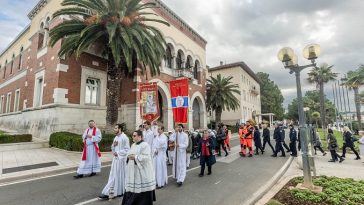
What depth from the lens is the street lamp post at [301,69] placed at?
5.82m

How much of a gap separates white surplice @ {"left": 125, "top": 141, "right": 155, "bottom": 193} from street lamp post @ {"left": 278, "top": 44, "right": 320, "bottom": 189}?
4366mm

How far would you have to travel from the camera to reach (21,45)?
25656mm

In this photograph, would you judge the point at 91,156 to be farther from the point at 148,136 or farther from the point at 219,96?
the point at 219,96

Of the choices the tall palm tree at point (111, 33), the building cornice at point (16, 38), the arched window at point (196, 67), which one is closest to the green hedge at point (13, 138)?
the tall palm tree at point (111, 33)

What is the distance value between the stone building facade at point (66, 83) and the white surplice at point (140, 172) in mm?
12633

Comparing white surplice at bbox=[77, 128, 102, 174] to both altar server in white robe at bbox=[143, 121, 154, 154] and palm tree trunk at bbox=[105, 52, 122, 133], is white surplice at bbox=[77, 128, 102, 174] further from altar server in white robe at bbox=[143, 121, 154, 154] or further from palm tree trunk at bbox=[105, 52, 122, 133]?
palm tree trunk at bbox=[105, 52, 122, 133]

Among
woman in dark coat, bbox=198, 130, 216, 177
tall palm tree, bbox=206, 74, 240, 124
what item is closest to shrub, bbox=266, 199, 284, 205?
woman in dark coat, bbox=198, 130, 216, 177

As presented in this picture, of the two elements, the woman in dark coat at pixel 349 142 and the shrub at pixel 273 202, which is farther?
the woman in dark coat at pixel 349 142

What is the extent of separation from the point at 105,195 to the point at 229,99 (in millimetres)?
25574

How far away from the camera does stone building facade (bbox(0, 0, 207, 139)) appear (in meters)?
15.0

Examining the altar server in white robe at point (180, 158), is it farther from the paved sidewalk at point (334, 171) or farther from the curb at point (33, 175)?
the curb at point (33, 175)

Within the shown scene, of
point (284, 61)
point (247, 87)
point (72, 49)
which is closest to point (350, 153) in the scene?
point (284, 61)

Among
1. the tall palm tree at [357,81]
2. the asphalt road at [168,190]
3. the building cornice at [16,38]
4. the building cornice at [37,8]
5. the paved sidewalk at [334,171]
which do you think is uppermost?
the building cornice at [37,8]

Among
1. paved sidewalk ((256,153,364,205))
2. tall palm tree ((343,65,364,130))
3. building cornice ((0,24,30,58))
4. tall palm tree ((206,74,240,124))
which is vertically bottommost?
paved sidewalk ((256,153,364,205))
